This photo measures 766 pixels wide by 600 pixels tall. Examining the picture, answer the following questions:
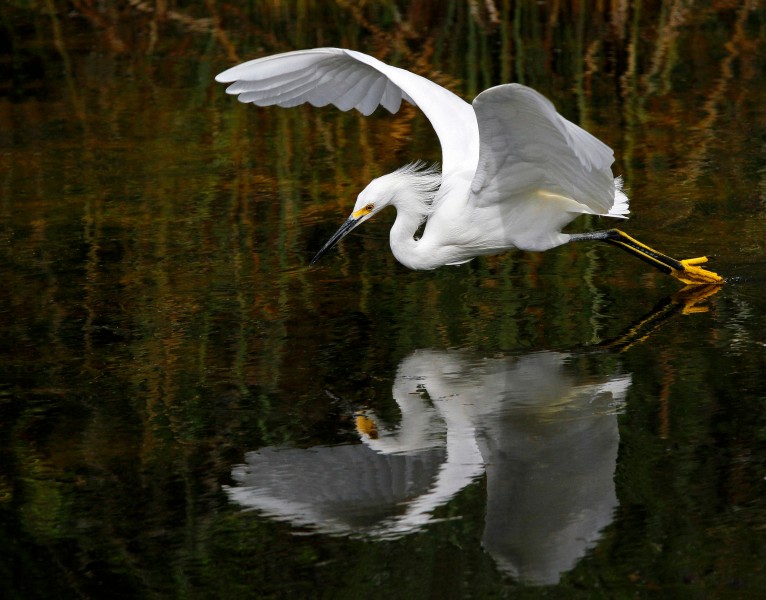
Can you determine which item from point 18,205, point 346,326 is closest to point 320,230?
point 346,326

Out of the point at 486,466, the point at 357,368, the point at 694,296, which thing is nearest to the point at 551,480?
the point at 486,466

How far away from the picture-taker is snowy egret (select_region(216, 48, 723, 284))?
16.4ft

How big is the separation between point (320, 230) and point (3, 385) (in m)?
2.25

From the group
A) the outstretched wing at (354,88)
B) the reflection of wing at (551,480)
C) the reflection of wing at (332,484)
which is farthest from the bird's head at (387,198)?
the reflection of wing at (332,484)

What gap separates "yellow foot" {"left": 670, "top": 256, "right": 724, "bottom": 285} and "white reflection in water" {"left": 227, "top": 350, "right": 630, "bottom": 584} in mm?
1030

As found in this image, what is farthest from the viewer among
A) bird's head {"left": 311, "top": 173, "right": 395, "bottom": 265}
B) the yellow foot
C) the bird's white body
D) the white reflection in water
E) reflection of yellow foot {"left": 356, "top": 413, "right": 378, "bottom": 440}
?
bird's head {"left": 311, "top": 173, "right": 395, "bottom": 265}

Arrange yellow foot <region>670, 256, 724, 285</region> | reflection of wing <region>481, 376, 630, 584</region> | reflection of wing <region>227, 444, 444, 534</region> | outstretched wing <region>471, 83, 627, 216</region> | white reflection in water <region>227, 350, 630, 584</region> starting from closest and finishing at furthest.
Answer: reflection of wing <region>481, 376, 630, 584</region> → white reflection in water <region>227, 350, 630, 584</region> → reflection of wing <region>227, 444, 444, 534</region> → outstretched wing <region>471, 83, 627, 216</region> → yellow foot <region>670, 256, 724, 285</region>

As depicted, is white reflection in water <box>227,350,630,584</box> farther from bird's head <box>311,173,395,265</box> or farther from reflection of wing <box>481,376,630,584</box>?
bird's head <box>311,173,395,265</box>

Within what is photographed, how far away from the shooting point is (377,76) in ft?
20.9

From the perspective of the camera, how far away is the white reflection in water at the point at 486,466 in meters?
3.71

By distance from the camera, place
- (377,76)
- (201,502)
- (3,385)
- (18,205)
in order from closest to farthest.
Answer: (201,502) → (3,385) → (377,76) → (18,205)

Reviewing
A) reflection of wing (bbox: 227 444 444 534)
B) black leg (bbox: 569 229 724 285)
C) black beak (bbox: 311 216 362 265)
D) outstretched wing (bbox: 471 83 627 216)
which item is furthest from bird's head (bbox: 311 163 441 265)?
reflection of wing (bbox: 227 444 444 534)

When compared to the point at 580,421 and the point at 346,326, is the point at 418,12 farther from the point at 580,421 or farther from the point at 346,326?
the point at 580,421

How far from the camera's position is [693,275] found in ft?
18.2
